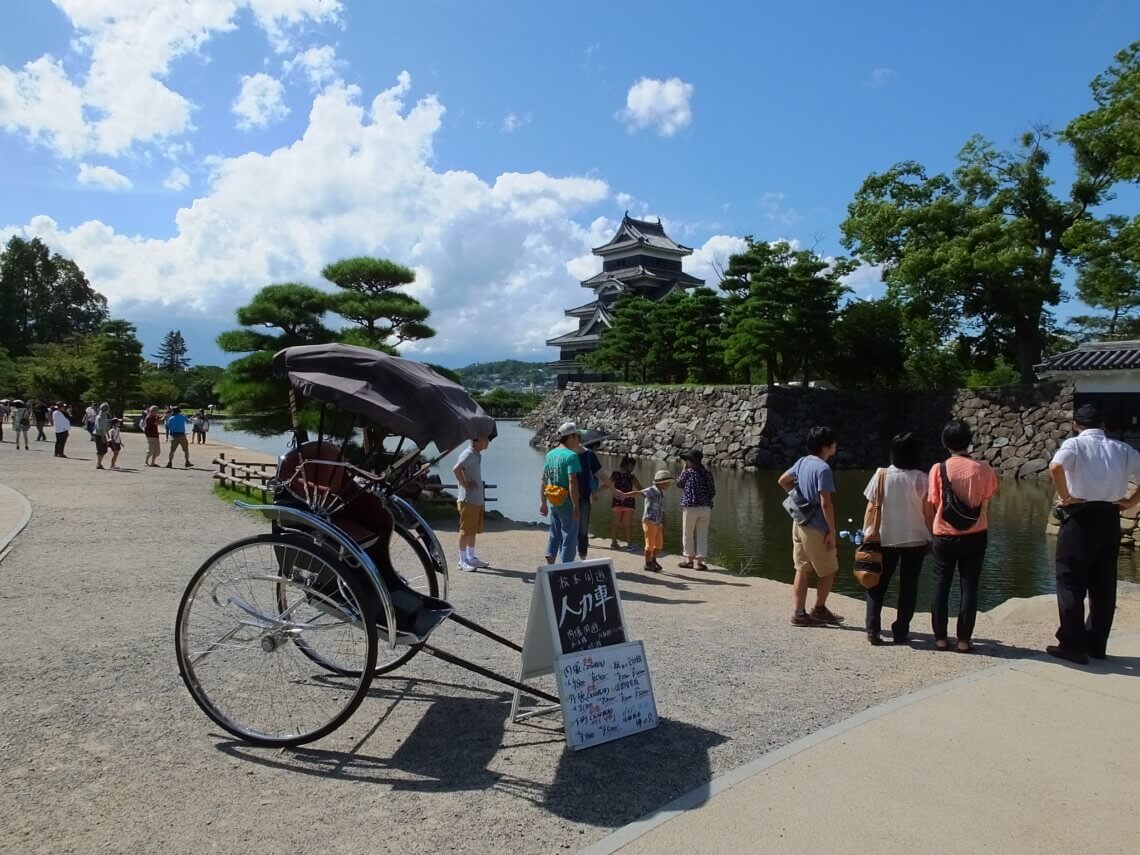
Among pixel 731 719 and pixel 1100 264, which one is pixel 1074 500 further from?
pixel 1100 264

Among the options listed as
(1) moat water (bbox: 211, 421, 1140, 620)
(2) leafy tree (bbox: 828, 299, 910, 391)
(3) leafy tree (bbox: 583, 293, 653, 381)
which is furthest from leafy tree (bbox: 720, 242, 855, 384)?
(3) leafy tree (bbox: 583, 293, 653, 381)

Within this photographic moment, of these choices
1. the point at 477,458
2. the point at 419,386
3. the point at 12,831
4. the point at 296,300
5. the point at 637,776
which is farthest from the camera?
the point at 296,300

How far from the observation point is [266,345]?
580 inches

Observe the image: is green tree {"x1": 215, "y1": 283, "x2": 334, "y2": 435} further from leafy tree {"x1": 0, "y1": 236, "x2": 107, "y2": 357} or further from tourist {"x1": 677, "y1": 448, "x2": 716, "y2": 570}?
leafy tree {"x1": 0, "y1": 236, "x2": 107, "y2": 357}

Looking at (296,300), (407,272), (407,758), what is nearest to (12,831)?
(407,758)

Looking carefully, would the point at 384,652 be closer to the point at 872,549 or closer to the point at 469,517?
the point at 872,549

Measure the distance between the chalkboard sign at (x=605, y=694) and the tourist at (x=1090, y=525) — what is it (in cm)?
325

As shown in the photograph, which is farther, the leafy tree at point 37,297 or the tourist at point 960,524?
the leafy tree at point 37,297

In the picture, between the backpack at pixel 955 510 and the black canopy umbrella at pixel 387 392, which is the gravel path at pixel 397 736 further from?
the black canopy umbrella at pixel 387 392

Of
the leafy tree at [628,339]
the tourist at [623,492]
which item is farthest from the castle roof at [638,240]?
the tourist at [623,492]

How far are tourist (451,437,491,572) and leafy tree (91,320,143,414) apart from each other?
110 ft

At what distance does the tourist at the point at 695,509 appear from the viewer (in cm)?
1017

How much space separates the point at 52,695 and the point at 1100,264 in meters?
28.9

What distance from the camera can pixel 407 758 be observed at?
149 inches
